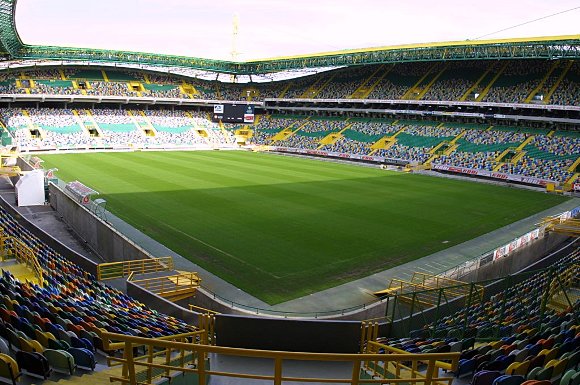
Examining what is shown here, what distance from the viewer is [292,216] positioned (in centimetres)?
2734

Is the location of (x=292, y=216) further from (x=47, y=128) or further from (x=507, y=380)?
(x=47, y=128)

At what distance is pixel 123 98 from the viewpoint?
7081cm

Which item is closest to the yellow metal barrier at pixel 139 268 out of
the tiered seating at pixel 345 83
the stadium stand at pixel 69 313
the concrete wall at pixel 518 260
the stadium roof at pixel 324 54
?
the stadium stand at pixel 69 313

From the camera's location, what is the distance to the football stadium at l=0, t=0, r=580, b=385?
7324mm

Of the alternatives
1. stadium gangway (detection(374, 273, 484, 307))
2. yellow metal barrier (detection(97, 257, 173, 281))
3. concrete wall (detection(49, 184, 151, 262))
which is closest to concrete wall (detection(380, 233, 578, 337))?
stadium gangway (detection(374, 273, 484, 307))

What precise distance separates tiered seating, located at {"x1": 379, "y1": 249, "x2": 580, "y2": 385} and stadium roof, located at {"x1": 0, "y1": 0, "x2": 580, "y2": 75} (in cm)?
3449

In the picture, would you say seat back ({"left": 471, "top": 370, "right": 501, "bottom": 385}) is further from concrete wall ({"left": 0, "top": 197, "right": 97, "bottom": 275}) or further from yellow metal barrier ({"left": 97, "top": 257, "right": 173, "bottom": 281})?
concrete wall ({"left": 0, "top": 197, "right": 97, "bottom": 275})

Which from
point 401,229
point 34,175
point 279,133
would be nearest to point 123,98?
point 279,133

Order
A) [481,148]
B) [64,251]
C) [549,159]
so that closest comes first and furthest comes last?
[64,251] < [549,159] < [481,148]

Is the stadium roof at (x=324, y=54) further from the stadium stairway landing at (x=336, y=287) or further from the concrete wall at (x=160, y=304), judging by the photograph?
the concrete wall at (x=160, y=304)

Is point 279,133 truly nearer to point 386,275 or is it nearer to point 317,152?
point 317,152

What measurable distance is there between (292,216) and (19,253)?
14721mm

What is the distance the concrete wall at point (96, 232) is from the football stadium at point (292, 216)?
0.68 ft

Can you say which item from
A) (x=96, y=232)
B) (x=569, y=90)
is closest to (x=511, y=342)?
(x=96, y=232)
